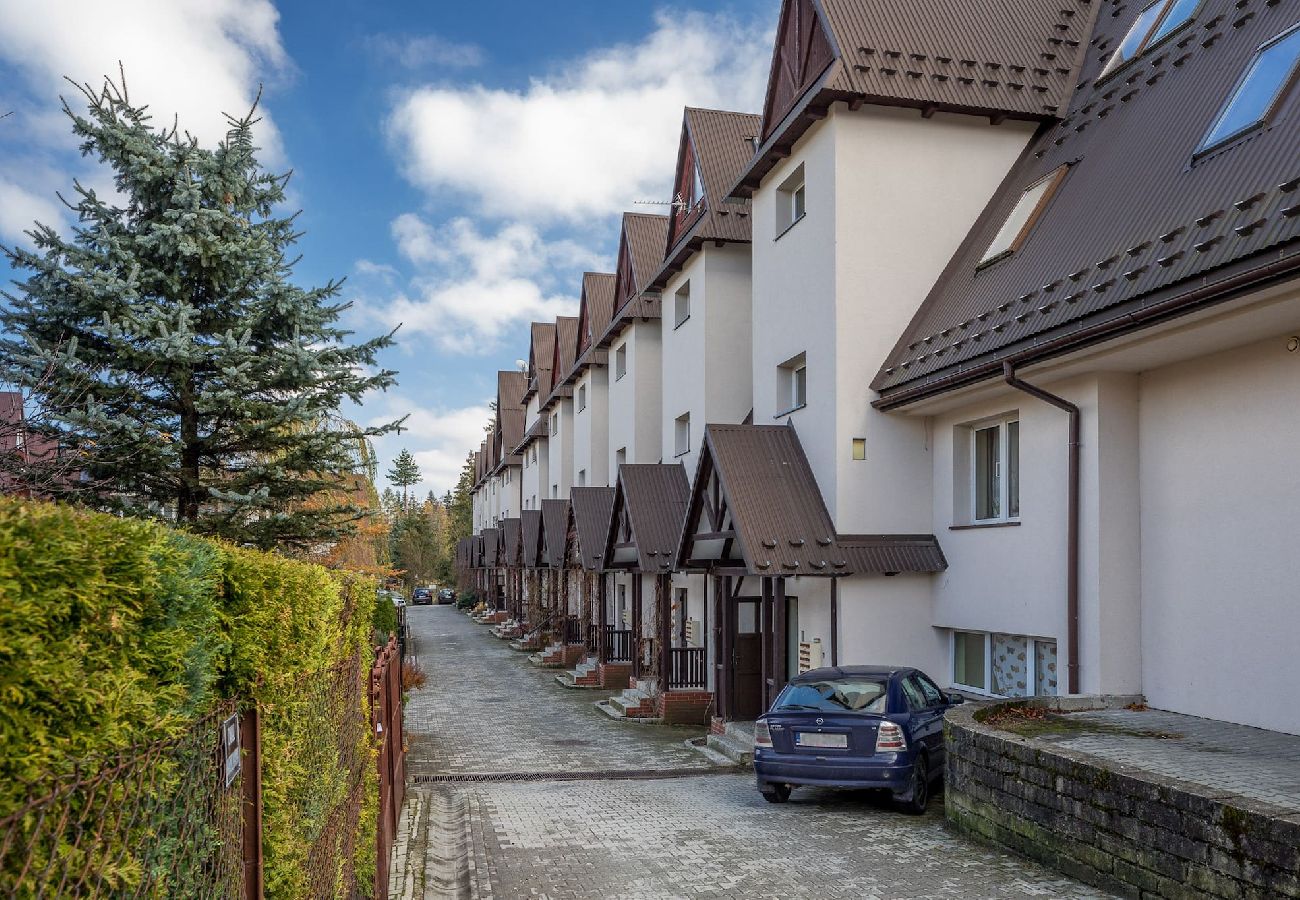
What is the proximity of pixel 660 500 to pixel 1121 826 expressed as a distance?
14601mm

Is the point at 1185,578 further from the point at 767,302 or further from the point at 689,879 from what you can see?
the point at 767,302

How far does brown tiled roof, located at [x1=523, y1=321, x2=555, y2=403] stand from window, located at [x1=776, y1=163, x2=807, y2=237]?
86.5 feet

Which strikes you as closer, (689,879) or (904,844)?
(689,879)

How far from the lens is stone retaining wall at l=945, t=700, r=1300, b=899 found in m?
6.16

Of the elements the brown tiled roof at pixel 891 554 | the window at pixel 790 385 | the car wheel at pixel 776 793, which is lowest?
the car wheel at pixel 776 793

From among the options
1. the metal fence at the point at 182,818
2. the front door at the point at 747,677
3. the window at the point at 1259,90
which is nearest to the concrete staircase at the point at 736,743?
the front door at the point at 747,677

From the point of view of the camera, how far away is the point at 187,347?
1291 cm

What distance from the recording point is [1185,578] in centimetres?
1061

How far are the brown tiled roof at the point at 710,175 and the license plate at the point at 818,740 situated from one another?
1109 centimetres

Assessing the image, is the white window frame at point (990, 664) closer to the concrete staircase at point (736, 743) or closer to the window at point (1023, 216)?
the concrete staircase at point (736, 743)

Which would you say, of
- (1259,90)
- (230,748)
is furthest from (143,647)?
(1259,90)

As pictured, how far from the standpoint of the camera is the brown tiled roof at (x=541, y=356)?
143 ft

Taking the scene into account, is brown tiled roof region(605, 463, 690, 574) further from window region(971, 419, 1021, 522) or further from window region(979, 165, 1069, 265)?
window region(979, 165, 1069, 265)

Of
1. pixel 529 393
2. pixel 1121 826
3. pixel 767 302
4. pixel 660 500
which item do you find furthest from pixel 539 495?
pixel 1121 826
